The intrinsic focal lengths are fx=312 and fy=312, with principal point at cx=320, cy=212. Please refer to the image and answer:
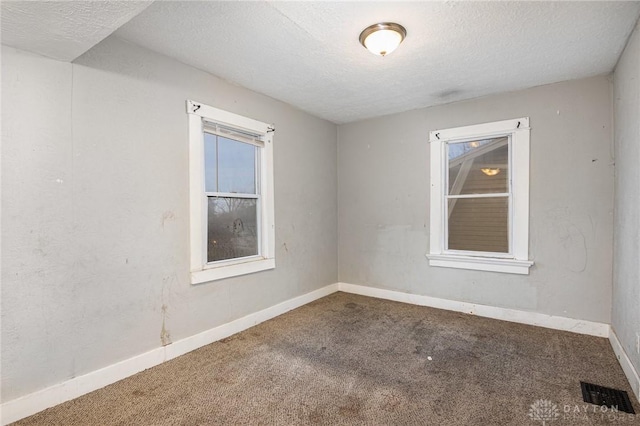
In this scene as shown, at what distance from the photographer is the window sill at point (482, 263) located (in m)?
3.28

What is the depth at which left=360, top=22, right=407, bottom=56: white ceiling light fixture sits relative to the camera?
2121 millimetres

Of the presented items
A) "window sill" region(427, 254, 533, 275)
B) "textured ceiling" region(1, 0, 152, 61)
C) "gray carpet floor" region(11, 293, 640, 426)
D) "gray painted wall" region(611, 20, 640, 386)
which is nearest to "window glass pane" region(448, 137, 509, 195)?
"window sill" region(427, 254, 533, 275)

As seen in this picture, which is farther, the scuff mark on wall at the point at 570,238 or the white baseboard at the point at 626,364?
the scuff mark on wall at the point at 570,238

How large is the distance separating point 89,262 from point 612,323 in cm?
429

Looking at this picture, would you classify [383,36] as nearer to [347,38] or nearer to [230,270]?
[347,38]

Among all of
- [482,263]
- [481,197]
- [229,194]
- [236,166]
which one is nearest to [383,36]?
[236,166]

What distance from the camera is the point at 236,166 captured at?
3205 mm

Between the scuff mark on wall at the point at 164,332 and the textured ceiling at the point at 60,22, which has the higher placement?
the textured ceiling at the point at 60,22

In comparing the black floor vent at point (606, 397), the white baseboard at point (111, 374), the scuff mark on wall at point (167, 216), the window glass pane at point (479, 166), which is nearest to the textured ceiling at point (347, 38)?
the window glass pane at point (479, 166)

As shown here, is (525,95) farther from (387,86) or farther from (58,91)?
(58,91)

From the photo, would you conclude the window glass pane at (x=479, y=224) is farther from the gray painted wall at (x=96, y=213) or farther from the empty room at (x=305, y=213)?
the gray painted wall at (x=96, y=213)

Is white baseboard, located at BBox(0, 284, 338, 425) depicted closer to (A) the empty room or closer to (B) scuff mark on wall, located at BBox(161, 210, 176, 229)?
(A) the empty room

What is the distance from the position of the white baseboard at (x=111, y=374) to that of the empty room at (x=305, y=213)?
0.05ft

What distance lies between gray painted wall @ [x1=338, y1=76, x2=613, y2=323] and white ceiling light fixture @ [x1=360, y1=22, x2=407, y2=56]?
1805mm
